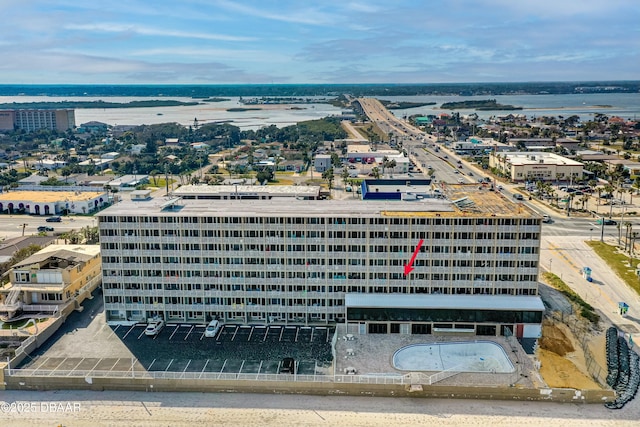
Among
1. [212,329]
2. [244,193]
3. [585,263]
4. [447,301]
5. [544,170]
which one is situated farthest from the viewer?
[544,170]

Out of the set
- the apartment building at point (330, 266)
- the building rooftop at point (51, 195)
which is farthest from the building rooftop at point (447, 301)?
the building rooftop at point (51, 195)

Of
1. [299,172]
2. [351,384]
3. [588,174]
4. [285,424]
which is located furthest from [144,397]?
[588,174]

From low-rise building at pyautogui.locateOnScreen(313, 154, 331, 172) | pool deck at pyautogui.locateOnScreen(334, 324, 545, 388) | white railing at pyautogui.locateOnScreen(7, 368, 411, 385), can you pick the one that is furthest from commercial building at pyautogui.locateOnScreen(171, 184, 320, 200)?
low-rise building at pyautogui.locateOnScreen(313, 154, 331, 172)

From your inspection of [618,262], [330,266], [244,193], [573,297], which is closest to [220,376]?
[330,266]

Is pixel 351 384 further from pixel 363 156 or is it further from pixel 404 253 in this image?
pixel 363 156

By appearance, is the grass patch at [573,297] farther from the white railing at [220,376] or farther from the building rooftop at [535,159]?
the building rooftop at [535,159]

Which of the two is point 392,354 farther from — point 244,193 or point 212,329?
point 244,193
